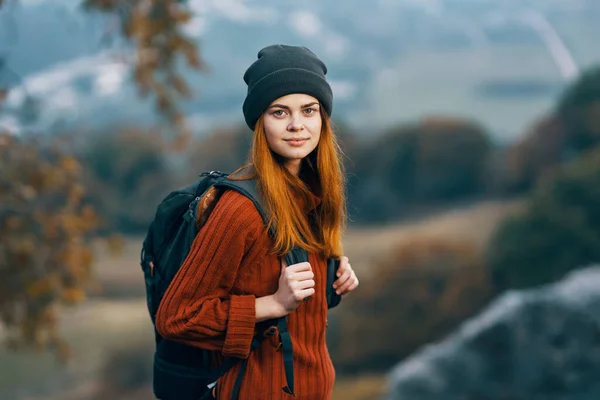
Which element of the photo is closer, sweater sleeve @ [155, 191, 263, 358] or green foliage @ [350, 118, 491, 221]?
sweater sleeve @ [155, 191, 263, 358]

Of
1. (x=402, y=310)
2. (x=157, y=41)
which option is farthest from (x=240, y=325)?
(x=402, y=310)

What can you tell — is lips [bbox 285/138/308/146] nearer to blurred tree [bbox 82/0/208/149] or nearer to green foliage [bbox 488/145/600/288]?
blurred tree [bbox 82/0/208/149]

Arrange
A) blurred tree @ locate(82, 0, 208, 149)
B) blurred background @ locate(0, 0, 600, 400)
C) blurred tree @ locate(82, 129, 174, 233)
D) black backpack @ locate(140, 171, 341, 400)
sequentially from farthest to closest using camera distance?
blurred tree @ locate(82, 129, 174, 233) < blurred background @ locate(0, 0, 600, 400) < blurred tree @ locate(82, 0, 208, 149) < black backpack @ locate(140, 171, 341, 400)

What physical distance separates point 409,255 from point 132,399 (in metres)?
2.38

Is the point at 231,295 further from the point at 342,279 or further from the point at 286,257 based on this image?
the point at 342,279

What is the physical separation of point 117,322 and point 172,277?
4670mm

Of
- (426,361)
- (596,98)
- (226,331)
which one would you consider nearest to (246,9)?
(596,98)

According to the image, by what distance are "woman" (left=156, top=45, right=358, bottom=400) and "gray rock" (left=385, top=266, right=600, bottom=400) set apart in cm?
332

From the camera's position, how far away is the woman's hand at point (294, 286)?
1.78 m

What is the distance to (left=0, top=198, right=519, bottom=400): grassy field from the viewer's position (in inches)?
240

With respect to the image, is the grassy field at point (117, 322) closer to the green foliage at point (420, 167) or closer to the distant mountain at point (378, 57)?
the green foliage at point (420, 167)

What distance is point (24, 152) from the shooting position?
4.18m

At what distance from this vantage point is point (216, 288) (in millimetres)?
1809

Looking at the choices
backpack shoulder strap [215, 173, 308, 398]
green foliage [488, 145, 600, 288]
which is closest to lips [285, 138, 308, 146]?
backpack shoulder strap [215, 173, 308, 398]
